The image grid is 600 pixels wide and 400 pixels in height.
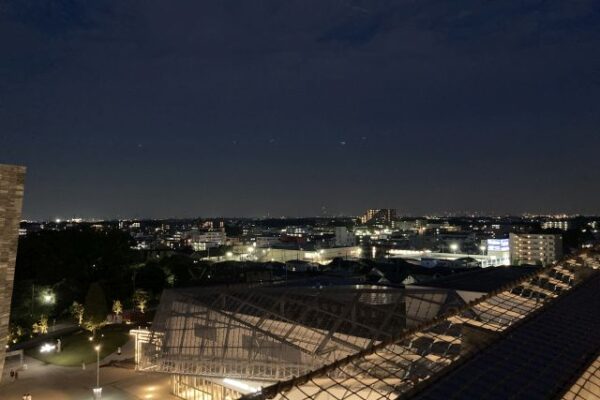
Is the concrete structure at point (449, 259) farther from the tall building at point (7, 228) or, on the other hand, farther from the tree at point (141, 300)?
the tall building at point (7, 228)

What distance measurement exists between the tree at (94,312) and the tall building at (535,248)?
70763 millimetres

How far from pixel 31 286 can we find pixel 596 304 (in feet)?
133

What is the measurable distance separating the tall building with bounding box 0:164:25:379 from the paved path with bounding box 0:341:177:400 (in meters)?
8.87

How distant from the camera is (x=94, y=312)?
1303 inches

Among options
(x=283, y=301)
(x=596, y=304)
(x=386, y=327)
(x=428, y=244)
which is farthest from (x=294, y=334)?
(x=428, y=244)

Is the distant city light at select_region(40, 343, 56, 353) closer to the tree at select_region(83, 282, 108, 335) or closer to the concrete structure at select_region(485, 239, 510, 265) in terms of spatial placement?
the tree at select_region(83, 282, 108, 335)

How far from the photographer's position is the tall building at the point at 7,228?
14.3 m

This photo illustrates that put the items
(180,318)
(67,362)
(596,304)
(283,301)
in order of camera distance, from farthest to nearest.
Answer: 1. (67,362)
2. (180,318)
3. (283,301)
4. (596,304)

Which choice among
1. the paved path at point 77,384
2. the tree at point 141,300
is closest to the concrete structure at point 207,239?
the tree at point 141,300

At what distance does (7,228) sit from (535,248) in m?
85.7

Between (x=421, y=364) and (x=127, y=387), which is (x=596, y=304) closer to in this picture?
(x=421, y=364)

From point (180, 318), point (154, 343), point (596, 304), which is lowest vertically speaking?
point (154, 343)

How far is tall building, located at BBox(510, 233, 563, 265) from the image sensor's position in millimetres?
80750

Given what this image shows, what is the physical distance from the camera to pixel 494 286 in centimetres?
2498
